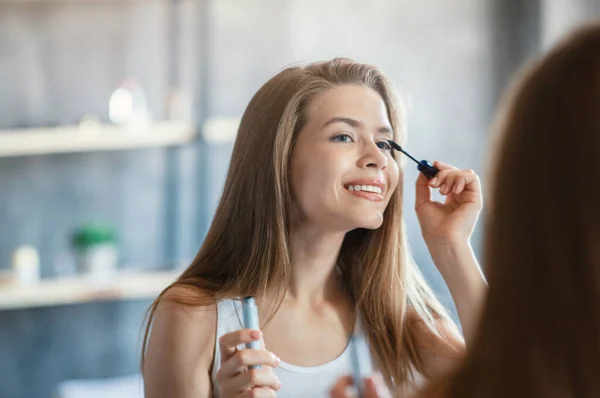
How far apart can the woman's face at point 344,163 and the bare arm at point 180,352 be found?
0.23m

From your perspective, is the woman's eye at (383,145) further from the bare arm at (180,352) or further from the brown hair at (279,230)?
the bare arm at (180,352)

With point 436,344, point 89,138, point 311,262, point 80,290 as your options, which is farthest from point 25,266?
point 436,344

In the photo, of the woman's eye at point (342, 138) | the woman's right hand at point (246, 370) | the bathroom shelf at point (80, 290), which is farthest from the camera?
the bathroom shelf at point (80, 290)

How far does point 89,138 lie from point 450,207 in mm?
1515

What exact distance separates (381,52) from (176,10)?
0.71 m

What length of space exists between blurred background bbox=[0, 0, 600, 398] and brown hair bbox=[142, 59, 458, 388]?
1333 mm

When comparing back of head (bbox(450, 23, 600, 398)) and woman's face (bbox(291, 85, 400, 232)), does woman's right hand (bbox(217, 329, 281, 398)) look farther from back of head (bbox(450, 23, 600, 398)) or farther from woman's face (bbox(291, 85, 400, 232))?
back of head (bbox(450, 23, 600, 398))

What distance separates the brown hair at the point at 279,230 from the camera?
1.19 metres

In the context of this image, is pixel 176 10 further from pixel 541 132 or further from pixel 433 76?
pixel 541 132

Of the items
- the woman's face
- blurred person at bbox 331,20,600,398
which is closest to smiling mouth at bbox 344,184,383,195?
the woman's face

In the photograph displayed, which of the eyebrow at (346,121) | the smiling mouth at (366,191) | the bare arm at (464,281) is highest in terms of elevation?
the eyebrow at (346,121)

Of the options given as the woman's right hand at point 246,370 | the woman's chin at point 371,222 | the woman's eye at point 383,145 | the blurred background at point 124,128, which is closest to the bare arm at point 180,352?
the woman's right hand at point 246,370

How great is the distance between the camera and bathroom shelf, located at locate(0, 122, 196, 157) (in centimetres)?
243

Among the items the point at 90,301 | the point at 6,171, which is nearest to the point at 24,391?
the point at 90,301
